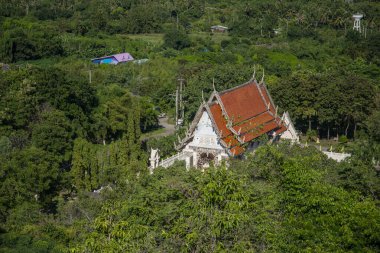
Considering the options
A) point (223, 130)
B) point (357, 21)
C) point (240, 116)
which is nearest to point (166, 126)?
point (240, 116)

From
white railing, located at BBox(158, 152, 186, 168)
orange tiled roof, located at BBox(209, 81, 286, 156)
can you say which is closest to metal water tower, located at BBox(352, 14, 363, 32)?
orange tiled roof, located at BBox(209, 81, 286, 156)

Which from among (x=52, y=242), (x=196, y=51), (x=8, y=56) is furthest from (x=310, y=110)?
(x=8, y=56)

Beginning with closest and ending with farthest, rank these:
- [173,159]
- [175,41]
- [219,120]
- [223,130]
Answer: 1. [223,130]
2. [219,120]
3. [173,159]
4. [175,41]

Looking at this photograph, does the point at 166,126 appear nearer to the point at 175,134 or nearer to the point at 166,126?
the point at 166,126

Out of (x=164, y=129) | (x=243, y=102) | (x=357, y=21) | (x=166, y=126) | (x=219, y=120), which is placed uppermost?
(x=243, y=102)

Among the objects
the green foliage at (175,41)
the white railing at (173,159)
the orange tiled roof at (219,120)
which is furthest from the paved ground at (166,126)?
the green foliage at (175,41)

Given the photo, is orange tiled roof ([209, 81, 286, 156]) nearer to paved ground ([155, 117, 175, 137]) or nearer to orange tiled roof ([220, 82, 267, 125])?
orange tiled roof ([220, 82, 267, 125])

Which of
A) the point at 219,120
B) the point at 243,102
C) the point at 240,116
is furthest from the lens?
the point at 243,102
